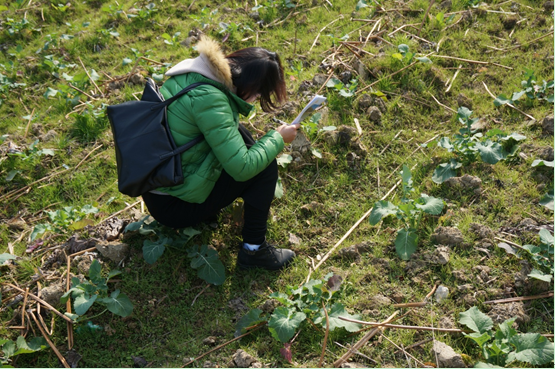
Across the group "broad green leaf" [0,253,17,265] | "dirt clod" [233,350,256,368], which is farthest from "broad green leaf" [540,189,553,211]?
"broad green leaf" [0,253,17,265]

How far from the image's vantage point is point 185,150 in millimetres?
2742

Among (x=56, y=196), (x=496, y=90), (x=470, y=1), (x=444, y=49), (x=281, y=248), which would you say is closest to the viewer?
(x=281, y=248)

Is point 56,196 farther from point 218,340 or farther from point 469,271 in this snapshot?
point 469,271

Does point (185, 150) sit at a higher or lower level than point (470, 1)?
lower

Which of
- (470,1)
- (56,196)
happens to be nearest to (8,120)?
(56,196)

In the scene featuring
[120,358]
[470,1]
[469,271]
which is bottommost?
[120,358]

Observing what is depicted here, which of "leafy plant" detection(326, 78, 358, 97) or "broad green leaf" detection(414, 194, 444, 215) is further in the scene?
"leafy plant" detection(326, 78, 358, 97)

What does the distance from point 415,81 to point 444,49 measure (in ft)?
2.04

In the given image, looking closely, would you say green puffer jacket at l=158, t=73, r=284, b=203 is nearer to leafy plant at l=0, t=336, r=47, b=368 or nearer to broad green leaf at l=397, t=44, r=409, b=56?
leafy plant at l=0, t=336, r=47, b=368

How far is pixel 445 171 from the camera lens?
3.46 metres

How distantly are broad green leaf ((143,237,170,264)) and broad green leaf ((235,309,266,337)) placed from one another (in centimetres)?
70

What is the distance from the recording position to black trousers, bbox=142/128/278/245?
301 cm

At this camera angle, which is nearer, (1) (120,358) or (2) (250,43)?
(1) (120,358)

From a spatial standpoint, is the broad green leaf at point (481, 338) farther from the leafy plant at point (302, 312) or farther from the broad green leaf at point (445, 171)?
the broad green leaf at point (445, 171)
